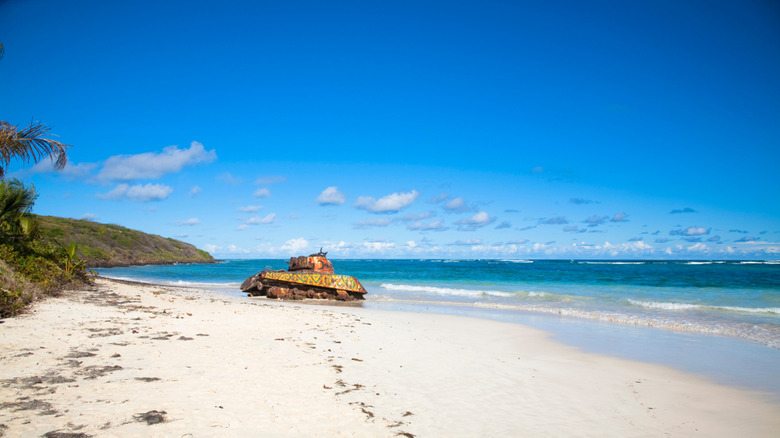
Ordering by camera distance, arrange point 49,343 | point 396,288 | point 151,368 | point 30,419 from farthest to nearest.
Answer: point 396,288, point 49,343, point 151,368, point 30,419

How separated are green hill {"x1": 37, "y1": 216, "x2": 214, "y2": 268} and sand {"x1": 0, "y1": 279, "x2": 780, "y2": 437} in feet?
151

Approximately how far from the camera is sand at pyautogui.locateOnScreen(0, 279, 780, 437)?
167 inches

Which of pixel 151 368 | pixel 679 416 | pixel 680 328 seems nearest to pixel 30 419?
pixel 151 368

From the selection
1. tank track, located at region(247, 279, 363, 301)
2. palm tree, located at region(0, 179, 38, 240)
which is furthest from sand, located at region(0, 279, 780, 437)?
tank track, located at region(247, 279, 363, 301)

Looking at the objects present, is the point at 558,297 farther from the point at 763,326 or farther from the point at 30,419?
the point at 30,419

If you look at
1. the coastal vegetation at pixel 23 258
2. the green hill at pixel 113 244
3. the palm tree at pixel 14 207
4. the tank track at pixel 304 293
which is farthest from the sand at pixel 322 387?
the green hill at pixel 113 244

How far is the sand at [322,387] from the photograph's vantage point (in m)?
4.23

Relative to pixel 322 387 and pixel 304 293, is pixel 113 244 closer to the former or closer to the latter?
pixel 304 293

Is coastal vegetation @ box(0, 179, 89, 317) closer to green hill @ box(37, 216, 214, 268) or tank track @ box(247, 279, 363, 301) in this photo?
tank track @ box(247, 279, 363, 301)

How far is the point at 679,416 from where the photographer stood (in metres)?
5.22

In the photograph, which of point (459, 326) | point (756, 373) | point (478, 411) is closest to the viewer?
point (478, 411)

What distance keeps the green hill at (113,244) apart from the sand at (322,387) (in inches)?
1810

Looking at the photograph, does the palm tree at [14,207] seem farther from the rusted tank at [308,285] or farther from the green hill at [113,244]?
the green hill at [113,244]

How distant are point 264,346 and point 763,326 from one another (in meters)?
14.5
